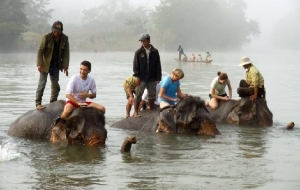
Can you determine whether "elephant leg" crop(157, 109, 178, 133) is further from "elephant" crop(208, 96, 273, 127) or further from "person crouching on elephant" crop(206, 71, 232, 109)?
"person crouching on elephant" crop(206, 71, 232, 109)

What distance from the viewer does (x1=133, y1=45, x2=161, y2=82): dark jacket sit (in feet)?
47.2

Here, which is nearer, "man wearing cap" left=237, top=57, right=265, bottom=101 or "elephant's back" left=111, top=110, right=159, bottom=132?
"elephant's back" left=111, top=110, right=159, bottom=132

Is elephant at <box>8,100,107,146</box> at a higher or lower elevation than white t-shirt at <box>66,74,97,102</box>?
lower

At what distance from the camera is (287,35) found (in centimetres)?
17038

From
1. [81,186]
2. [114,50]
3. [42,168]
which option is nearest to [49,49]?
[42,168]

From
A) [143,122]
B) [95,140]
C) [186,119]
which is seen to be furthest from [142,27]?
[95,140]

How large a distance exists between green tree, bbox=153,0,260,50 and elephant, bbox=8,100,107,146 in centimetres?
7835

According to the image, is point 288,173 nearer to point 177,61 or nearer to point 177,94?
point 177,94

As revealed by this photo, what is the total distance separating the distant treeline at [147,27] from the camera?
7350 cm

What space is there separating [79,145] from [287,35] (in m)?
164

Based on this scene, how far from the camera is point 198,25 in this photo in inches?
4402

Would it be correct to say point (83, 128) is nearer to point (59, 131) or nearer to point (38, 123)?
point (59, 131)

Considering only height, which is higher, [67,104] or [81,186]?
[67,104]

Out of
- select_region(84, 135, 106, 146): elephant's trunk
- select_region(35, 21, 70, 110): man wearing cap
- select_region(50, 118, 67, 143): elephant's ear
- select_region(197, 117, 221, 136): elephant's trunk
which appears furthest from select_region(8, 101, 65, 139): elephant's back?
select_region(197, 117, 221, 136): elephant's trunk
